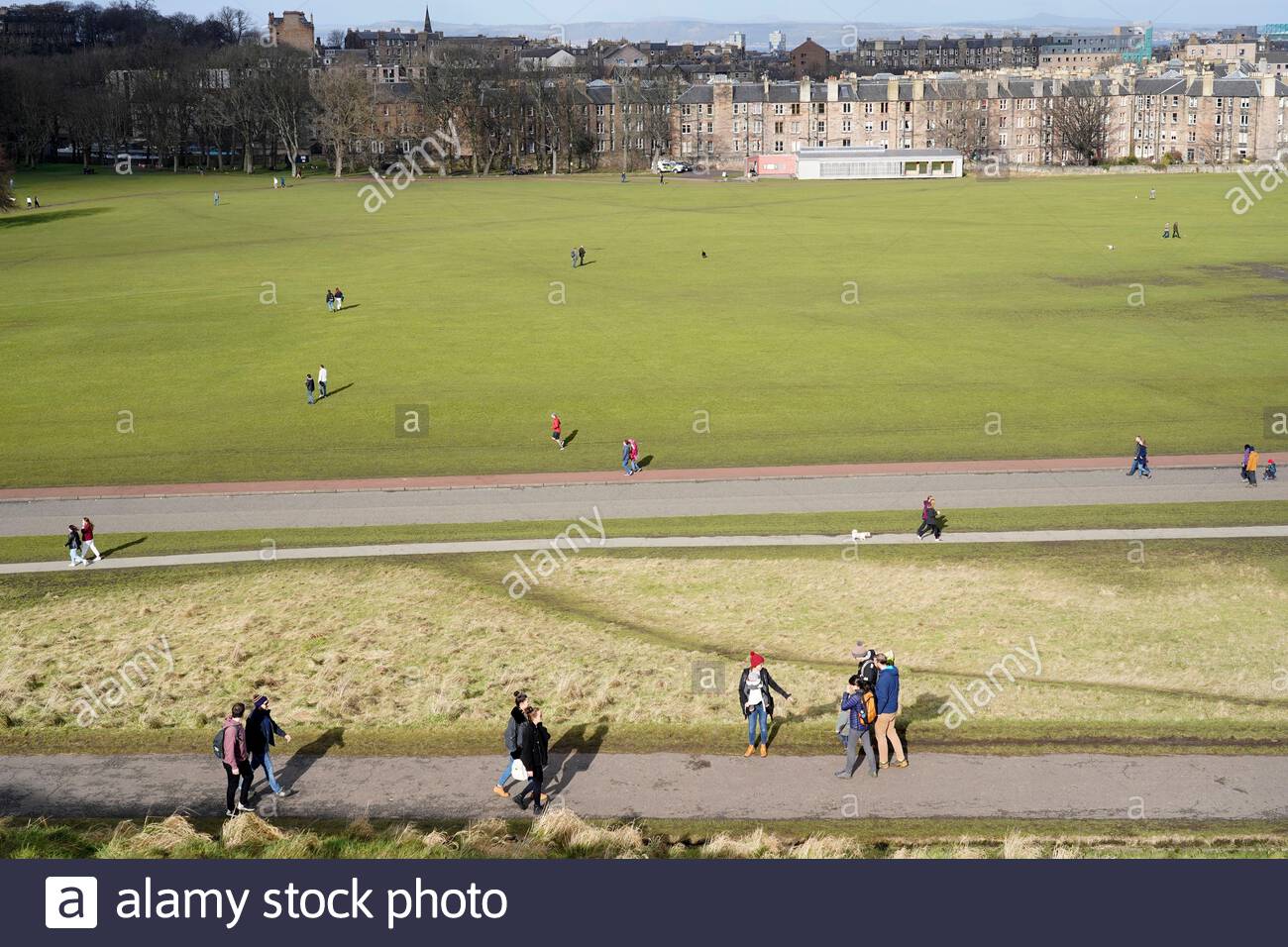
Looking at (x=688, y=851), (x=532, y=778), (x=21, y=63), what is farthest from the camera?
(x=21, y=63)

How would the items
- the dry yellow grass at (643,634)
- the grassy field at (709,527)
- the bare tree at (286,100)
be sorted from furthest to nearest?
the bare tree at (286,100) → the grassy field at (709,527) → the dry yellow grass at (643,634)

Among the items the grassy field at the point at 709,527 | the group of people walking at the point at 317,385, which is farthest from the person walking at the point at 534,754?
the group of people walking at the point at 317,385

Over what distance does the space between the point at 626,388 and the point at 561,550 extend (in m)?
18.7

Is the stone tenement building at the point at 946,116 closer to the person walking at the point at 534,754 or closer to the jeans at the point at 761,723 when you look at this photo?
the jeans at the point at 761,723

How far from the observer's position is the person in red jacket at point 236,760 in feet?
55.4

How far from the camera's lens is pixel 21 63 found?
178m

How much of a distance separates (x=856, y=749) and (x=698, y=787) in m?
2.29

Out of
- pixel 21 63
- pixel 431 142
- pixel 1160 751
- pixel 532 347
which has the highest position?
pixel 21 63

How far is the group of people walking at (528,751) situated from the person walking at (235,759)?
349 centimetres

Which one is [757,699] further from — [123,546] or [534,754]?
[123,546]

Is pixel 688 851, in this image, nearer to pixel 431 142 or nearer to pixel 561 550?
pixel 561 550

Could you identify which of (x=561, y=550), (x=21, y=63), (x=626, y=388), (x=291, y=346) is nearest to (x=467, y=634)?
(x=561, y=550)

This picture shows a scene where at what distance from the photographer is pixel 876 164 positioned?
14388cm

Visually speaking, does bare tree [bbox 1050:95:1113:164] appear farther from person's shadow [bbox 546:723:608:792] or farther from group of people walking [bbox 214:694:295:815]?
group of people walking [bbox 214:694:295:815]
